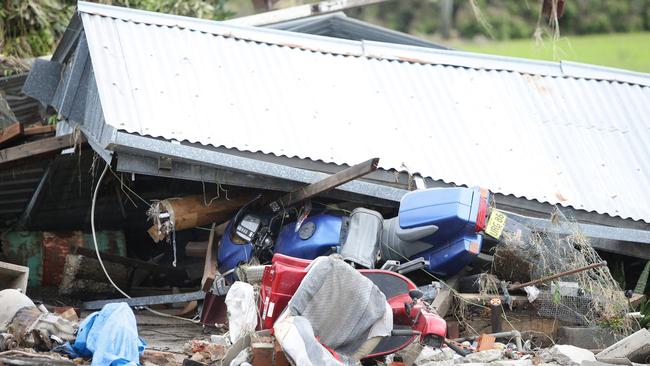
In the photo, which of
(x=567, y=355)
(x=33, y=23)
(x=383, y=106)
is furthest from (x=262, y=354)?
(x=33, y=23)

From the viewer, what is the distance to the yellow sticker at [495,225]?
871 cm

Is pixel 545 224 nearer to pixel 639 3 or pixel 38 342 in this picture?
pixel 38 342

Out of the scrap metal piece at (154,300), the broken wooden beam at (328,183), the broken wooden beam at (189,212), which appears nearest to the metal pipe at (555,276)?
the broken wooden beam at (328,183)

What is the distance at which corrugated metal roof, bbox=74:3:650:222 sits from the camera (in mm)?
9523

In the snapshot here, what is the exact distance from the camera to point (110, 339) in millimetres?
7312

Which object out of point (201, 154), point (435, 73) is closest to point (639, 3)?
point (435, 73)

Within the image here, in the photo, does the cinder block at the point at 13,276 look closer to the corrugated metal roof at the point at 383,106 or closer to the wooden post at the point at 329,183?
the corrugated metal roof at the point at 383,106

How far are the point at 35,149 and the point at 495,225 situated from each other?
15.1 ft

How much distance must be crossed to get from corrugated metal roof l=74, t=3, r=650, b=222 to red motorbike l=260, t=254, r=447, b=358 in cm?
196

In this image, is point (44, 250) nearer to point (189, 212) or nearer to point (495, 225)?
point (189, 212)

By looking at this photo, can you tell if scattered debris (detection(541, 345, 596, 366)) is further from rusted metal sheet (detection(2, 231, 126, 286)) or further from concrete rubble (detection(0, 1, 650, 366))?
rusted metal sheet (detection(2, 231, 126, 286))

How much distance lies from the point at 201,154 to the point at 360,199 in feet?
5.20

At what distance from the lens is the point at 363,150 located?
9.78m

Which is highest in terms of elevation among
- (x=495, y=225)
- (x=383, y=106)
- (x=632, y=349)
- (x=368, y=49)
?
(x=368, y=49)
